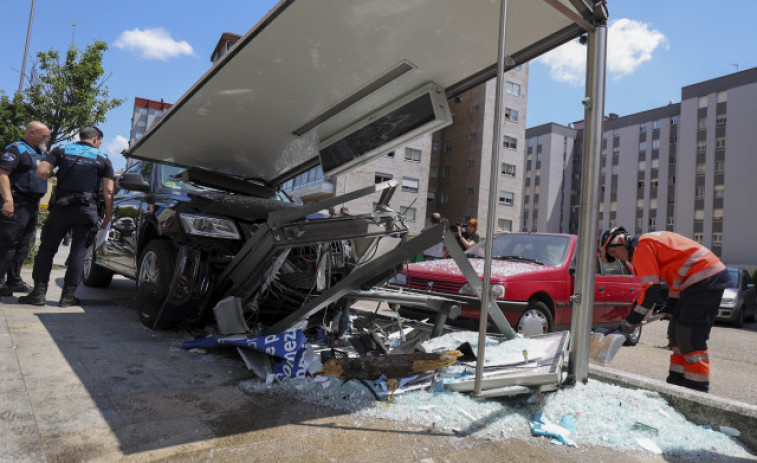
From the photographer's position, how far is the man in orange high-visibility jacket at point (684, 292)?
11.9 ft

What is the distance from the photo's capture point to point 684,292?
12.5 feet

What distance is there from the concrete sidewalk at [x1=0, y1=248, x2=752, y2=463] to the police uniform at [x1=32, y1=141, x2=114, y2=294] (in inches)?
74.3

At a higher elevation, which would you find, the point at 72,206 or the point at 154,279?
the point at 72,206

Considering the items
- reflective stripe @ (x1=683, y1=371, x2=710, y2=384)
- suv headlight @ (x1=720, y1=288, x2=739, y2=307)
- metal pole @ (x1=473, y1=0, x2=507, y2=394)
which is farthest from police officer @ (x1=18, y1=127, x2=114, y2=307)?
suv headlight @ (x1=720, y1=288, x2=739, y2=307)

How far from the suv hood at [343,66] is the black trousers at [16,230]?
173cm

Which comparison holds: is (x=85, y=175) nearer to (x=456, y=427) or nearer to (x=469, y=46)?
(x=469, y=46)

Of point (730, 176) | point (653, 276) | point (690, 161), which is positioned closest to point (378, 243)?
point (653, 276)

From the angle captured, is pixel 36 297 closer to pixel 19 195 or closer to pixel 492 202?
pixel 19 195

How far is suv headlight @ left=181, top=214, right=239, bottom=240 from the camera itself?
12.5ft

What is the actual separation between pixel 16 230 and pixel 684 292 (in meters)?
6.41

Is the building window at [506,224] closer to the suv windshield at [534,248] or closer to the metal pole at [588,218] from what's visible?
the suv windshield at [534,248]

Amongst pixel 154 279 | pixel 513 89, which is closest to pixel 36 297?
pixel 154 279

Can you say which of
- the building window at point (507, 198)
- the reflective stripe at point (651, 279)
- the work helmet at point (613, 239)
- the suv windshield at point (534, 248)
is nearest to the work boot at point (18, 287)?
the suv windshield at point (534, 248)

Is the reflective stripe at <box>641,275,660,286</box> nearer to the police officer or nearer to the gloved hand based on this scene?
the gloved hand
